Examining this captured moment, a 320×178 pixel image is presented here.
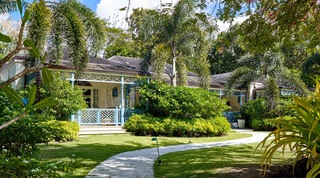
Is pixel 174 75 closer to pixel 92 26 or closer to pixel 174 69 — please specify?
pixel 174 69

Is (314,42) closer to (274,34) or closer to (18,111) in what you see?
(274,34)

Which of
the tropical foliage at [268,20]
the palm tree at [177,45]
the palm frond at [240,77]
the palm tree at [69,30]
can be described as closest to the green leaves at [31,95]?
the tropical foliage at [268,20]

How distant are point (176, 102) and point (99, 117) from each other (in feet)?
15.2

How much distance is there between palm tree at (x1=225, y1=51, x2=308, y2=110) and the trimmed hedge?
5.94 meters

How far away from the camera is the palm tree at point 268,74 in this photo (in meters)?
21.7

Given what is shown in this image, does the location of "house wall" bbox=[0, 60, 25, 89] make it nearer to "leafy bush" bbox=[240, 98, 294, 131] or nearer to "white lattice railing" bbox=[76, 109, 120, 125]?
"white lattice railing" bbox=[76, 109, 120, 125]

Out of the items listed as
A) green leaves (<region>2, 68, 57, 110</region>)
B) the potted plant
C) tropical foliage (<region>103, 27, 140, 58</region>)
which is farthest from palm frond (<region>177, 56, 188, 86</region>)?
green leaves (<region>2, 68, 57, 110</region>)

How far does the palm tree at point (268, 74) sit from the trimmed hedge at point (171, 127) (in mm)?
5939

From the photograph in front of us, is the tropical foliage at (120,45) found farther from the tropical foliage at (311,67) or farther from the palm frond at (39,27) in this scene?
the palm frond at (39,27)

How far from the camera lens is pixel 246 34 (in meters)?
8.80

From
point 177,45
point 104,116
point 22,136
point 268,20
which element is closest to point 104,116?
point 104,116

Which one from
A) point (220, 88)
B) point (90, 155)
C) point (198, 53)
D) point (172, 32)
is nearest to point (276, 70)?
point (220, 88)

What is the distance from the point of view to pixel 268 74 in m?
23.8

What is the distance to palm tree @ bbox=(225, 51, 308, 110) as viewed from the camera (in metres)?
21.7
